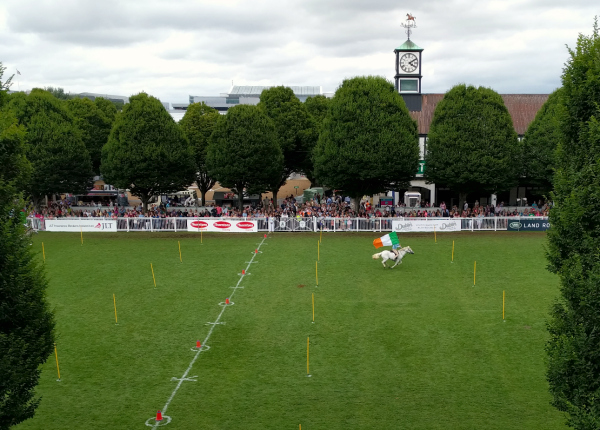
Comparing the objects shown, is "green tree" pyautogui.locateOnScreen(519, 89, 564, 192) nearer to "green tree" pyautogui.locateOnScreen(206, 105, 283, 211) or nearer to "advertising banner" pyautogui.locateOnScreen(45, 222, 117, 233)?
"green tree" pyautogui.locateOnScreen(206, 105, 283, 211)

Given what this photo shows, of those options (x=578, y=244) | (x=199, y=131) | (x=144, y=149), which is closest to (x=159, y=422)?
(x=578, y=244)

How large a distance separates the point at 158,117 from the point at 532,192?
38.7m

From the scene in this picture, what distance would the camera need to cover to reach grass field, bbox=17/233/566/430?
45.1 feet

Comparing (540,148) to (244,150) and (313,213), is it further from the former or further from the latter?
(244,150)

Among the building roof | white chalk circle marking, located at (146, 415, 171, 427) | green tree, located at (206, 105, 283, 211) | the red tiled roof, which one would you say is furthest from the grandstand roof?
white chalk circle marking, located at (146, 415, 171, 427)

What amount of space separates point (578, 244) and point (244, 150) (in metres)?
36.2

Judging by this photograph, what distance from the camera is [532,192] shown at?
52.8 m

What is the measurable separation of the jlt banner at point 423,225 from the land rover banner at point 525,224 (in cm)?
448

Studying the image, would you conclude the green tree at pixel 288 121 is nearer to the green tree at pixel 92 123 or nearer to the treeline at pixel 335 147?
the treeline at pixel 335 147

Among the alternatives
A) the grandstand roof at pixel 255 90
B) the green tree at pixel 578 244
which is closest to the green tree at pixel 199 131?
the green tree at pixel 578 244

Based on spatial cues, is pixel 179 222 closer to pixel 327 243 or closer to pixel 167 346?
pixel 327 243

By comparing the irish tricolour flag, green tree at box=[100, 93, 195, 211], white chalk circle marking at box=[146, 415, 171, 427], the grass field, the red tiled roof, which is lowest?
white chalk circle marking at box=[146, 415, 171, 427]

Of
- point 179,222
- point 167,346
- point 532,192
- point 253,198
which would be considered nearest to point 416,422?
point 167,346

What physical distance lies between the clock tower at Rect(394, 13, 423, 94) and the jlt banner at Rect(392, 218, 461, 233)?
25108mm
